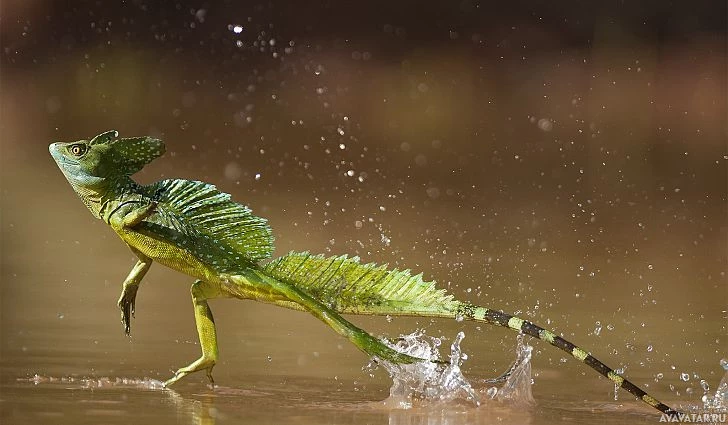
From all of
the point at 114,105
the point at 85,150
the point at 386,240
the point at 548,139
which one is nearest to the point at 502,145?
the point at 548,139

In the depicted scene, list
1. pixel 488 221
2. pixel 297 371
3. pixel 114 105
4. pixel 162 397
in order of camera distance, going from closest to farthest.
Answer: pixel 162 397 < pixel 297 371 < pixel 488 221 < pixel 114 105

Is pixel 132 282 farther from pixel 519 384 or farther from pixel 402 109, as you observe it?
pixel 402 109

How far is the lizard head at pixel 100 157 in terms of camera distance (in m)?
4.43

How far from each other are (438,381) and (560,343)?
0.50 meters

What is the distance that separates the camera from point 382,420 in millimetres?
3990

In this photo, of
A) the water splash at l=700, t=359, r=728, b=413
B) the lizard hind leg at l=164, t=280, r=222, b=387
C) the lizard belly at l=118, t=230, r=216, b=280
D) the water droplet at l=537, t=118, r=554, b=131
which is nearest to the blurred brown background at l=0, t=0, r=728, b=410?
the water droplet at l=537, t=118, r=554, b=131

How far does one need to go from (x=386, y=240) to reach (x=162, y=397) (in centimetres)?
514

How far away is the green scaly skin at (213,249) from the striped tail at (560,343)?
258 millimetres

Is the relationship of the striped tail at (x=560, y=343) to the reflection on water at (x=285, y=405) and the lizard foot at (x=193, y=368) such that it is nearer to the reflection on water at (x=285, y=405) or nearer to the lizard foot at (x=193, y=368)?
the reflection on water at (x=285, y=405)

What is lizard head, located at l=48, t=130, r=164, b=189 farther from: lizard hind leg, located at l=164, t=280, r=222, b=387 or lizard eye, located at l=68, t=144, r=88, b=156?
lizard hind leg, located at l=164, t=280, r=222, b=387

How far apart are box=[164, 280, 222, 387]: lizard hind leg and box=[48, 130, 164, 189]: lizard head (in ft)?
1.63

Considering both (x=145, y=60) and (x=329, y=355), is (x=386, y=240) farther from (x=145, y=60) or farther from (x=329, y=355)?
(x=145, y=60)

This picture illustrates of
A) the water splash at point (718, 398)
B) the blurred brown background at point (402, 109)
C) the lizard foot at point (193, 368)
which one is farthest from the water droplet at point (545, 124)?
the lizard foot at point (193, 368)

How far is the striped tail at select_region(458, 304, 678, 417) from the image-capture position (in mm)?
3945
